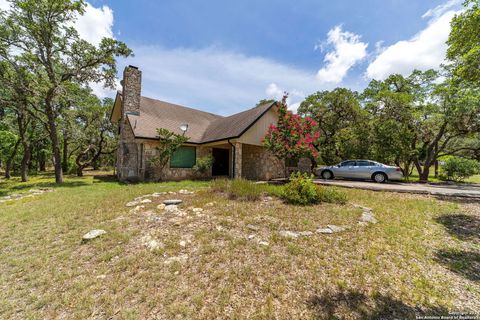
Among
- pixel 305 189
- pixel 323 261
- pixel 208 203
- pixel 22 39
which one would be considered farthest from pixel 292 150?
pixel 22 39

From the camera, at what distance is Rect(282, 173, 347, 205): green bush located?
6.11 meters

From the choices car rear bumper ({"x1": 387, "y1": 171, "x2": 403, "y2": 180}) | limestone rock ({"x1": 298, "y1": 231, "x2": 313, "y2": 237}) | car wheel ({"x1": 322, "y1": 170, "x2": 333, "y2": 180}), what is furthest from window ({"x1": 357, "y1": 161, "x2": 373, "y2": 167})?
limestone rock ({"x1": 298, "y1": 231, "x2": 313, "y2": 237})

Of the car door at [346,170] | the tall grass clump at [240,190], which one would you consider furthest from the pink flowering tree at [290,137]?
the car door at [346,170]

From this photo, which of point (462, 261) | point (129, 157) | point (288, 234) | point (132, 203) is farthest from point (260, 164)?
point (462, 261)

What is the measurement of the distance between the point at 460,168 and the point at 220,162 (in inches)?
709

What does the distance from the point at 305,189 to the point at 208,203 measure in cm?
313

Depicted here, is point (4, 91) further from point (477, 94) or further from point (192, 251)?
point (477, 94)

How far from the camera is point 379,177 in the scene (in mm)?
11578

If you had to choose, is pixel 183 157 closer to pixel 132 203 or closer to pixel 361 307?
pixel 132 203

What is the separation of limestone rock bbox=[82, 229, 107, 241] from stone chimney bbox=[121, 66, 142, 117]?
1074cm

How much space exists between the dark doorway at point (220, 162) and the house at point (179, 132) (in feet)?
0.26

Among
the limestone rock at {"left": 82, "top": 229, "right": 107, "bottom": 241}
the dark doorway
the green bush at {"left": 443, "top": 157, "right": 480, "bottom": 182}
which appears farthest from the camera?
the dark doorway

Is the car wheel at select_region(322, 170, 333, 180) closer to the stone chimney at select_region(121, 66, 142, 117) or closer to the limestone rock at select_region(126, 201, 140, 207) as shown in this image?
the limestone rock at select_region(126, 201, 140, 207)

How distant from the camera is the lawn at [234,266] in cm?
222
